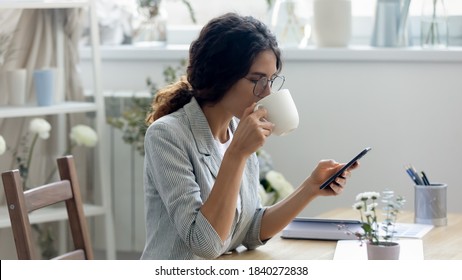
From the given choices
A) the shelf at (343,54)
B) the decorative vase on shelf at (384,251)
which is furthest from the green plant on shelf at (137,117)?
the decorative vase on shelf at (384,251)

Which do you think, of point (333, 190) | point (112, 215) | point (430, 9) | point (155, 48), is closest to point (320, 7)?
point (430, 9)

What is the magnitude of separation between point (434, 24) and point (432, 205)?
→ 1.03m

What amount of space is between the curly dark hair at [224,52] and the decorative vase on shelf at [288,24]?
134 cm

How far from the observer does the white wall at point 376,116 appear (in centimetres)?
280

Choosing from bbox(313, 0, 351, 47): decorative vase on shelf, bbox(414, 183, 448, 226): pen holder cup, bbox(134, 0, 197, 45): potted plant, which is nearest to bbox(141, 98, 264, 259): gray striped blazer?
bbox(414, 183, 448, 226): pen holder cup

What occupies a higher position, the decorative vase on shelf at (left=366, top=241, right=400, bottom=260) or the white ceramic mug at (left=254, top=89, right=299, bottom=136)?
the white ceramic mug at (left=254, top=89, right=299, bottom=136)

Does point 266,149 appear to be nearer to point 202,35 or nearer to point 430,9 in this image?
point 430,9

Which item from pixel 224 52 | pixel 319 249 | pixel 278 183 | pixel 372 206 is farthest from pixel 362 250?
pixel 278 183

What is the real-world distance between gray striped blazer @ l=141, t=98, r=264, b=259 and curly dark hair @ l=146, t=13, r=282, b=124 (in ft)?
0.18

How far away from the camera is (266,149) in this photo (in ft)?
10.2

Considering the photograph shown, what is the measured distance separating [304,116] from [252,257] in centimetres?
129

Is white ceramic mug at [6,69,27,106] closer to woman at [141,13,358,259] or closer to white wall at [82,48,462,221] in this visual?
white wall at [82,48,462,221]

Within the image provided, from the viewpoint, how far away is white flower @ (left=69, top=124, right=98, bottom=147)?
3.06 m

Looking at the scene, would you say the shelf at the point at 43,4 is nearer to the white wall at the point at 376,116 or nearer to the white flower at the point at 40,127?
the white flower at the point at 40,127
